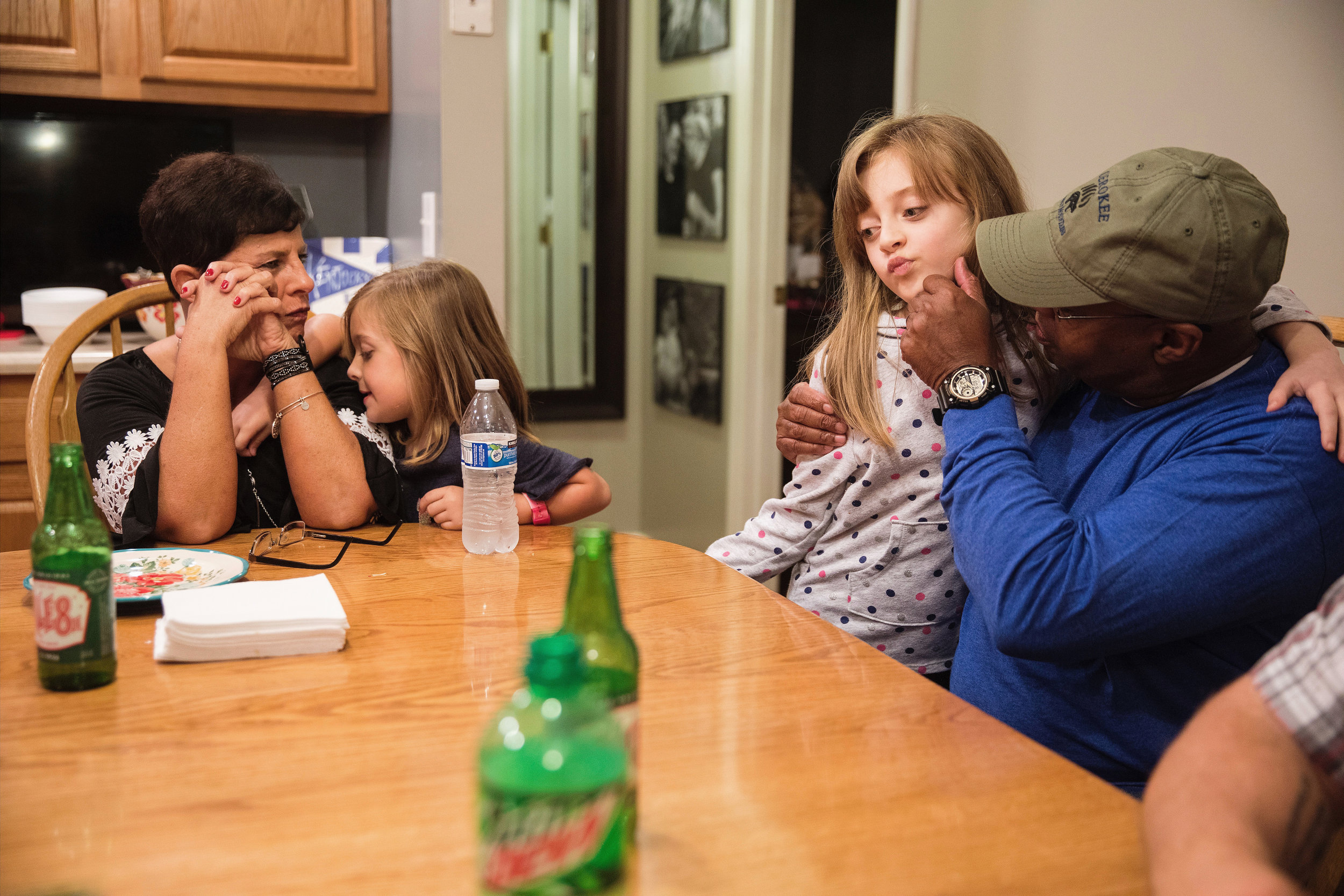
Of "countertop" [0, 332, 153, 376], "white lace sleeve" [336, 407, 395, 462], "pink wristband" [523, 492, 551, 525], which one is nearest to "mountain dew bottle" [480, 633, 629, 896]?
"pink wristband" [523, 492, 551, 525]

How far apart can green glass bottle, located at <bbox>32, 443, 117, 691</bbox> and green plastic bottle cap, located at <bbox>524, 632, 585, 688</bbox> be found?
0.59 m

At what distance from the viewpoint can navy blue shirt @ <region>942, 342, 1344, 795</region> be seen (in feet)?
3.51

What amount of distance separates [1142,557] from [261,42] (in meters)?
2.80

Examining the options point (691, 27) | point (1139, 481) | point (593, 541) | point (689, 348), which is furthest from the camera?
point (689, 348)

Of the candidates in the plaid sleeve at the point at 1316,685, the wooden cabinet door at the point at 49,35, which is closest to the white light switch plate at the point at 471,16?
the wooden cabinet door at the point at 49,35

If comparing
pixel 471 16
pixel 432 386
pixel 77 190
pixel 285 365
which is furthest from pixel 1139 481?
pixel 77 190

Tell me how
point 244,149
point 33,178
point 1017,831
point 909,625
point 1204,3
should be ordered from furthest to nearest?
point 244,149
point 33,178
point 1204,3
point 909,625
point 1017,831

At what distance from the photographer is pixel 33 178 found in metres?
3.19

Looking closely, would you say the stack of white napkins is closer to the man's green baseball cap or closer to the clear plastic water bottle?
the clear plastic water bottle

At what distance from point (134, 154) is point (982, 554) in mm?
3038

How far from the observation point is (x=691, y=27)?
13.0 feet

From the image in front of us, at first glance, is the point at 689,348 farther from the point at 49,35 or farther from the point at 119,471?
the point at 119,471

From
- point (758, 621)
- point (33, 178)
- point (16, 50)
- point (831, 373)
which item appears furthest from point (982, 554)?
point (33, 178)

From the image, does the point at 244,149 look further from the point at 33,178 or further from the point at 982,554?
the point at 982,554
